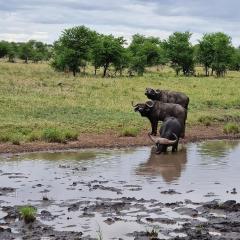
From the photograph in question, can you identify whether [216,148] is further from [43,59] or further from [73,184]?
[43,59]

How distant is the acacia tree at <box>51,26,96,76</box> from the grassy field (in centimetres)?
1309

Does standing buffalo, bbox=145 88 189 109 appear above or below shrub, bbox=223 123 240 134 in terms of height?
above

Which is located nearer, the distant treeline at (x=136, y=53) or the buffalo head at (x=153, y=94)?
the buffalo head at (x=153, y=94)

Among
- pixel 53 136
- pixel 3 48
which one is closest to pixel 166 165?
pixel 53 136

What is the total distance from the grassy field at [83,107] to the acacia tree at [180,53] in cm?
2594

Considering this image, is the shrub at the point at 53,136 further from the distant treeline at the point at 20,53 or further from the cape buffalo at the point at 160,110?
the distant treeline at the point at 20,53

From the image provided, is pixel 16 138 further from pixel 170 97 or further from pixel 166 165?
pixel 170 97

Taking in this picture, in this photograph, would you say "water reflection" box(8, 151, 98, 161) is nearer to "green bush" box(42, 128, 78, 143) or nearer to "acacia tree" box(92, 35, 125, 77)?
"green bush" box(42, 128, 78, 143)

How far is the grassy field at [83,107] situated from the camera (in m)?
24.5

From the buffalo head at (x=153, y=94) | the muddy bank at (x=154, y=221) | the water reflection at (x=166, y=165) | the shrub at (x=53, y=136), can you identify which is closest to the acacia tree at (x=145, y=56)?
the buffalo head at (x=153, y=94)

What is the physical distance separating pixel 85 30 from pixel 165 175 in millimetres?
46528

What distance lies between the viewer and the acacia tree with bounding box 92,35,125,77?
197 feet

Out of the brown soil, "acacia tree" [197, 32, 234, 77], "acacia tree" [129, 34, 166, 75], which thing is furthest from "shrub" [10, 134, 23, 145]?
"acacia tree" [197, 32, 234, 77]

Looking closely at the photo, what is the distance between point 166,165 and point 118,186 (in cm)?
343
